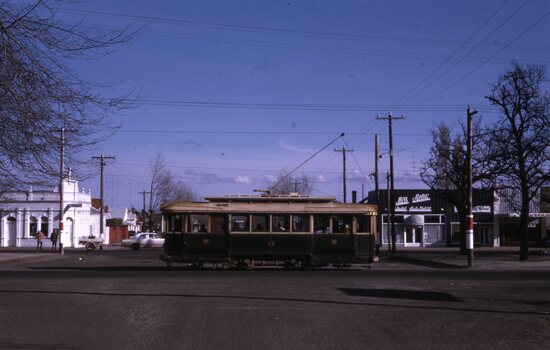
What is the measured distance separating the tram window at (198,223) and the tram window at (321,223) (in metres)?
4.57

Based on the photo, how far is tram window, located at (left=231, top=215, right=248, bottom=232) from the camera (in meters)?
29.5

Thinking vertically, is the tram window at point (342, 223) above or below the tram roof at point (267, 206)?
below

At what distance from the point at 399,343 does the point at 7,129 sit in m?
6.90

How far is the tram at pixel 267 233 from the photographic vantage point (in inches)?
1147

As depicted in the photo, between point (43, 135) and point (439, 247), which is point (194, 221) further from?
point (439, 247)

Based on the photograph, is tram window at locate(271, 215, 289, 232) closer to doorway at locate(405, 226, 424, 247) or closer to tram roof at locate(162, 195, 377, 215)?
tram roof at locate(162, 195, 377, 215)

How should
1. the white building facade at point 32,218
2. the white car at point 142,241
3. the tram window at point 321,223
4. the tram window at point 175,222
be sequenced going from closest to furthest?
the tram window at point 175,222 < the tram window at point 321,223 < the white car at point 142,241 < the white building facade at point 32,218

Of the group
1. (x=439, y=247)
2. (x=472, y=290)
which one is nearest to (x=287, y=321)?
(x=472, y=290)

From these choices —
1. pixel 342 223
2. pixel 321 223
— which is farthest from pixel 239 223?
Result: pixel 342 223

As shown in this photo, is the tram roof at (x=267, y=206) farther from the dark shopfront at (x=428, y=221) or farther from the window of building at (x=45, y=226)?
the dark shopfront at (x=428, y=221)

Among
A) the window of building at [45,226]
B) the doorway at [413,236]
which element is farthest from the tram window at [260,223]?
the doorway at [413,236]

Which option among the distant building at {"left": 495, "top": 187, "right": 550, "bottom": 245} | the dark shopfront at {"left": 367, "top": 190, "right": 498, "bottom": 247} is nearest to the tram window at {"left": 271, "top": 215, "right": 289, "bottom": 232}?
the dark shopfront at {"left": 367, "top": 190, "right": 498, "bottom": 247}

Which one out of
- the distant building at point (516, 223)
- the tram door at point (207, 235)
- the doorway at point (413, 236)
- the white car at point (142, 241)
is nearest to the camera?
the tram door at point (207, 235)

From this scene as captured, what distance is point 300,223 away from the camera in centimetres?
2956
